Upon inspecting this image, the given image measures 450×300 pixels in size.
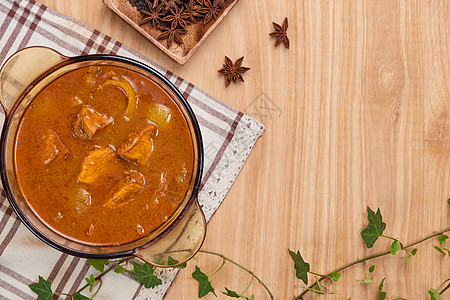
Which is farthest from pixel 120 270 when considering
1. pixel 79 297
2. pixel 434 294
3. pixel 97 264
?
pixel 434 294

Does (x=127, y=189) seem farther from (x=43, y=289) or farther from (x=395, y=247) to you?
(x=395, y=247)

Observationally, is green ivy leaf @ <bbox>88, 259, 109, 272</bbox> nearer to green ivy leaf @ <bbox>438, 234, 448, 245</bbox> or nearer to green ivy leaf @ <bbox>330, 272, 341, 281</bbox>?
green ivy leaf @ <bbox>330, 272, 341, 281</bbox>

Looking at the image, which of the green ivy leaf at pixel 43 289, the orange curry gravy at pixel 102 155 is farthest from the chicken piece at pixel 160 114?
the green ivy leaf at pixel 43 289

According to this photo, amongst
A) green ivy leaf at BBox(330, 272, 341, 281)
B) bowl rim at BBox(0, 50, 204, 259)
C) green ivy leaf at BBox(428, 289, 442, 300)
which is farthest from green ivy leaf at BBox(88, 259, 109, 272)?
green ivy leaf at BBox(428, 289, 442, 300)

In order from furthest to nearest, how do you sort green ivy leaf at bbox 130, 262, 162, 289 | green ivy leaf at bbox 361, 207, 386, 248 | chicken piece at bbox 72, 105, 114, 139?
green ivy leaf at bbox 361, 207, 386, 248, green ivy leaf at bbox 130, 262, 162, 289, chicken piece at bbox 72, 105, 114, 139

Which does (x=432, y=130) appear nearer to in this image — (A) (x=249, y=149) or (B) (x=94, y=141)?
(A) (x=249, y=149)
